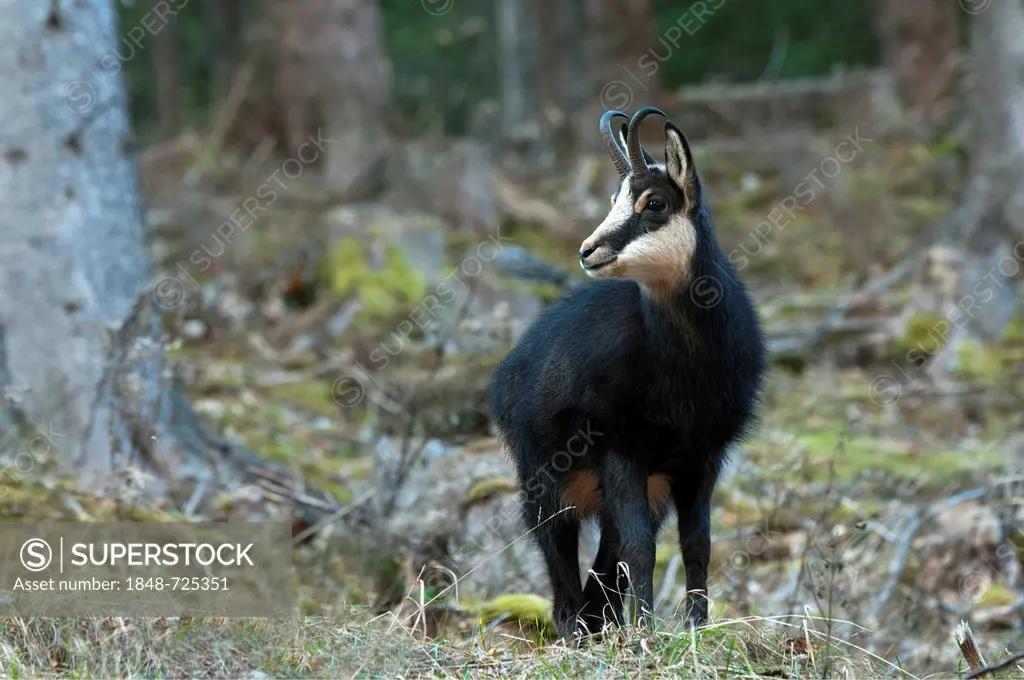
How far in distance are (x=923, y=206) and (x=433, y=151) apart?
607 cm

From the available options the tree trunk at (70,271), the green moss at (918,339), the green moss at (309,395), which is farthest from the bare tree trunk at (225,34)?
the tree trunk at (70,271)

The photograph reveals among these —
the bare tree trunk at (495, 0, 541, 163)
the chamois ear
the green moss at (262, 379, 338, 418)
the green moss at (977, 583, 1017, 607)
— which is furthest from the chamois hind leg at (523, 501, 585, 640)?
the bare tree trunk at (495, 0, 541, 163)

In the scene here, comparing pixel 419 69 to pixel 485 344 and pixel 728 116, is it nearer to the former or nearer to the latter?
pixel 728 116

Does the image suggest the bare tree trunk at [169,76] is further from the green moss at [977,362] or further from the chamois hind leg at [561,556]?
the chamois hind leg at [561,556]

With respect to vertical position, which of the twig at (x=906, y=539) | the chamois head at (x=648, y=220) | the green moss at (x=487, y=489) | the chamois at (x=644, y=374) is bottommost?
the twig at (x=906, y=539)

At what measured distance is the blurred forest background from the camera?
6457mm

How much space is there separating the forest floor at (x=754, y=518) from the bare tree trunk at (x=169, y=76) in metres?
9.53

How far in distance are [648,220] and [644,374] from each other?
56cm

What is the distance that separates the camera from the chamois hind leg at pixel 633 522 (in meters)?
4.76

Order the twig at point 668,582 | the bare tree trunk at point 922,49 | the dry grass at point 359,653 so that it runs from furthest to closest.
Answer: the bare tree trunk at point 922,49 → the twig at point 668,582 → the dry grass at point 359,653

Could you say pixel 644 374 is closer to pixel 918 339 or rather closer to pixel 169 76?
pixel 918 339

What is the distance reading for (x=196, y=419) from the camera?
7.98 metres

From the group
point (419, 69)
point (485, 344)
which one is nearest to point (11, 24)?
point (485, 344)

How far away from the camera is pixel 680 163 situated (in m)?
4.65
